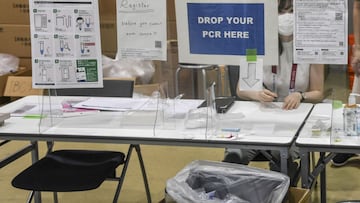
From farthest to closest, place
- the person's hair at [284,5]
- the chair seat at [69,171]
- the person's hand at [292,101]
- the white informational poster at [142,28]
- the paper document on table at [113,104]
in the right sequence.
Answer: the paper document on table at [113,104]
the person's hand at [292,101]
the chair seat at [69,171]
the white informational poster at [142,28]
the person's hair at [284,5]

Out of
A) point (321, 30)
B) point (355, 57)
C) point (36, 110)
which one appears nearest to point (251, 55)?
point (321, 30)

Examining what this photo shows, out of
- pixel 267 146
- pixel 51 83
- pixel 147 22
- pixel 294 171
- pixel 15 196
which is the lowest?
pixel 15 196

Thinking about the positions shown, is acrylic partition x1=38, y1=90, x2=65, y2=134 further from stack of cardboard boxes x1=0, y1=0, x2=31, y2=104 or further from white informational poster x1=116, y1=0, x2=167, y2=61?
stack of cardboard boxes x1=0, y1=0, x2=31, y2=104

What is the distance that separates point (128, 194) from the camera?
3121 mm

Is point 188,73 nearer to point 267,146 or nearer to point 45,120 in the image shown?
point 267,146

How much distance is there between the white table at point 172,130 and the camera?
6.57ft

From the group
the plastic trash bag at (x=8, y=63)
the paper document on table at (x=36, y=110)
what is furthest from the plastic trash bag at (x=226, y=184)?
the plastic trash bag at (x=8, y=63)

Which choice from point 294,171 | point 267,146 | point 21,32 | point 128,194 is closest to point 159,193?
point 128,194

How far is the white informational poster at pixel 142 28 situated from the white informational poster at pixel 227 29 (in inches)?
2.8

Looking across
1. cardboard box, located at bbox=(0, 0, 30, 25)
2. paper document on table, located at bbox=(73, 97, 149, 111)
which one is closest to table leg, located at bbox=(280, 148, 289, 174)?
paper document on table, located at bbox=(73, 97, 149, 111)

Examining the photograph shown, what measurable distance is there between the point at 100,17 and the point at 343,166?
2.00 metres

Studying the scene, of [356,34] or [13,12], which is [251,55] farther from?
[13,12]

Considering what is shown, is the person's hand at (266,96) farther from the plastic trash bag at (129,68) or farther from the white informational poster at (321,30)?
the plastic trash bag at (129,68)

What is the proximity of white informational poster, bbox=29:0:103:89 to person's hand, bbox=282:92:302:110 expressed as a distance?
2.66ft
